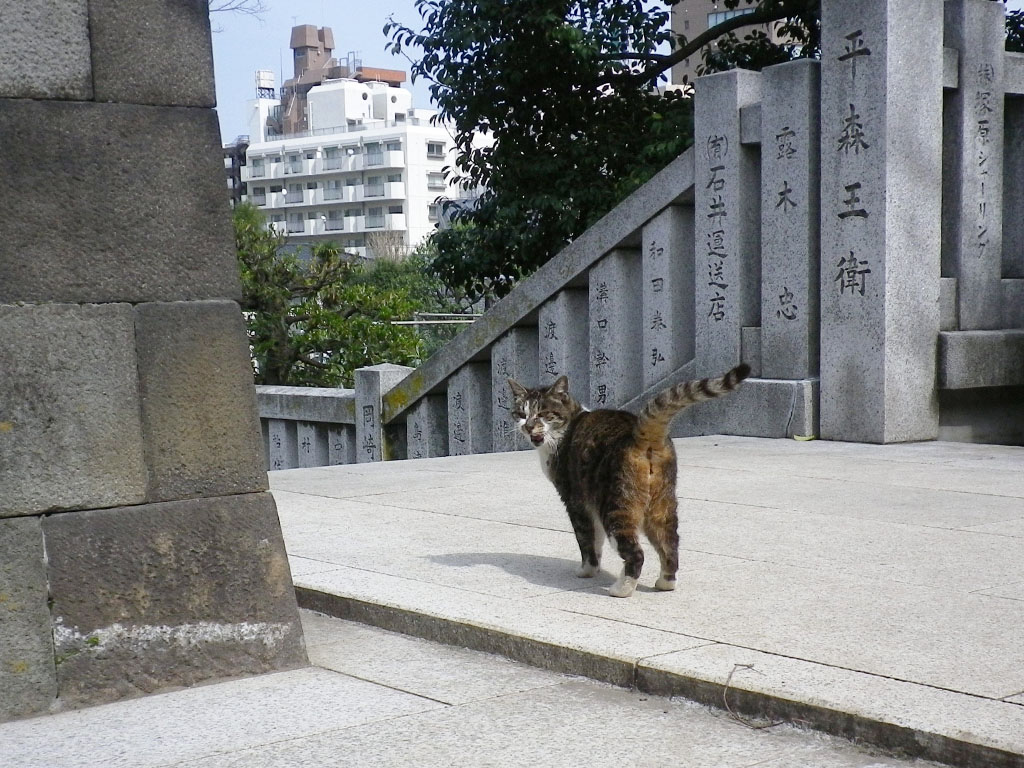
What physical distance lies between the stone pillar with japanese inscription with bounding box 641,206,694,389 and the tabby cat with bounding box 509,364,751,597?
5.81 metres

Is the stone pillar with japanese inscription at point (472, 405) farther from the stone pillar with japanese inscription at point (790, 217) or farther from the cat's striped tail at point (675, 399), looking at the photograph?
the cat's striped tail at point (675, 399)

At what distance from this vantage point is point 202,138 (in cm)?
434

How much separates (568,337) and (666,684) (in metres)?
8.05

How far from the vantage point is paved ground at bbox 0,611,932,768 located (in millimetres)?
3430

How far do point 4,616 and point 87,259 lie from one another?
3.79 ft

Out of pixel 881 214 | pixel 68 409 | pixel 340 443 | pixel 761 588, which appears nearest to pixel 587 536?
pixel 761 588

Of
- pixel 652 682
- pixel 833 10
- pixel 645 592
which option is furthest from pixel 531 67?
pixel 652 682

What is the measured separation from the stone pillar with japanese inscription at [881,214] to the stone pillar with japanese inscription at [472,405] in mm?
3994

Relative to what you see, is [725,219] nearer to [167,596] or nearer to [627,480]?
[627,480]

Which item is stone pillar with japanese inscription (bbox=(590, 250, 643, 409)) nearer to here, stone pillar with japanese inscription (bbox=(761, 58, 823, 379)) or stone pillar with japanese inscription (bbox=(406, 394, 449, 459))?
stone pillar with japanese inscription (bbox=(761, 58, 823, 379))

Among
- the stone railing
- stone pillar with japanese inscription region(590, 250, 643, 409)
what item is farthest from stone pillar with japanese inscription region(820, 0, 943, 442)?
stone pillar with japanese inscription region(590, 250, 643, 409)

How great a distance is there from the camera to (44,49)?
4.05 metres

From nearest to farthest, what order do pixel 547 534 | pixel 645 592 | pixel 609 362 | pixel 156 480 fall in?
pixel 156 480 → pixel 645 592 → pixel 547 534 → pixel 609 362

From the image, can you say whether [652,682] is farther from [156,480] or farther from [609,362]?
[609,362]
